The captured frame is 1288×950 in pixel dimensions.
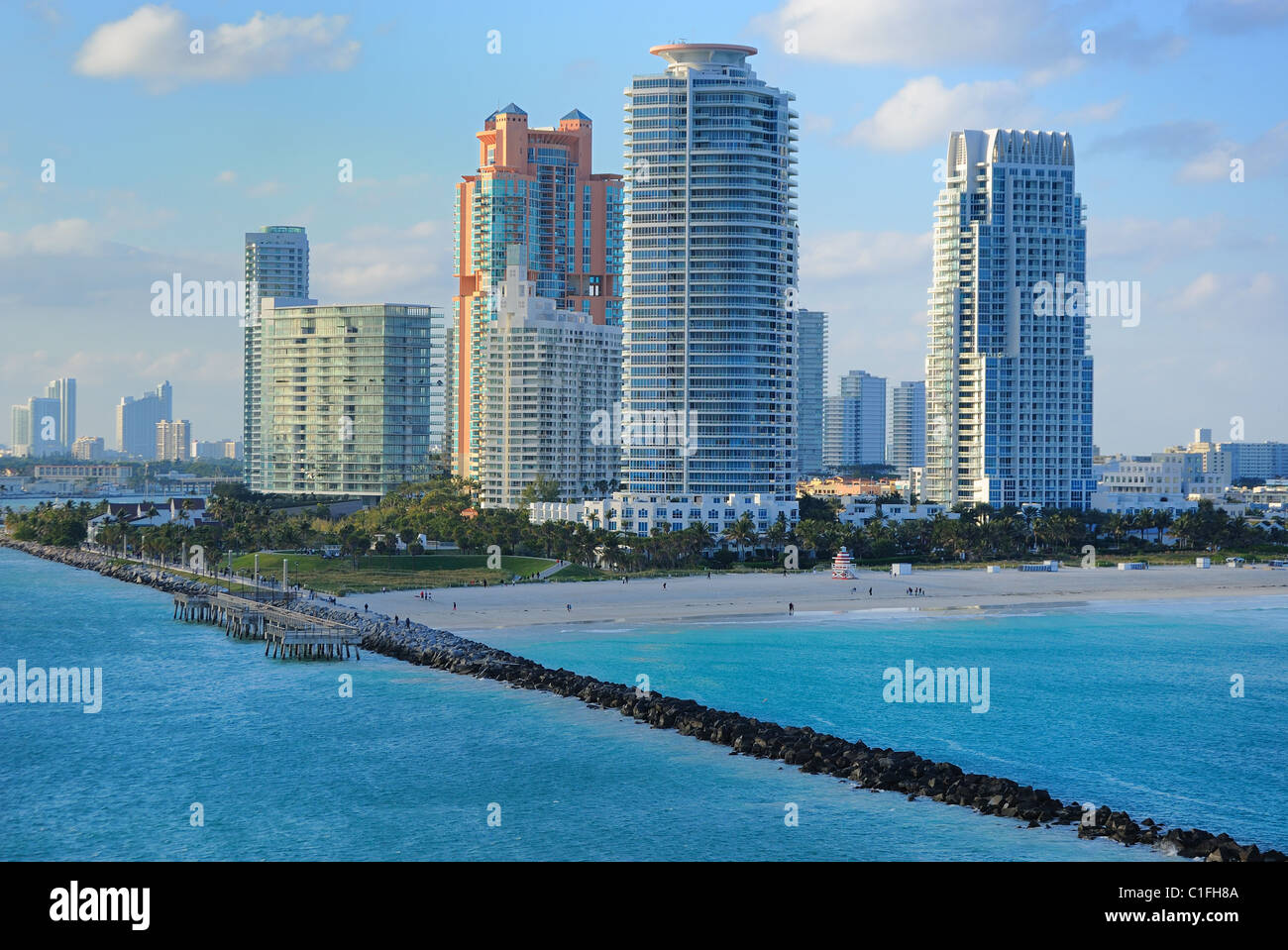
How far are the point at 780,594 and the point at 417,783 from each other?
7902cm

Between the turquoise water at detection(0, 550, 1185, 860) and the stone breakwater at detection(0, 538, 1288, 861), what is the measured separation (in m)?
1.09

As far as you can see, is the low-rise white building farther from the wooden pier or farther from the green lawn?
the wooden pier

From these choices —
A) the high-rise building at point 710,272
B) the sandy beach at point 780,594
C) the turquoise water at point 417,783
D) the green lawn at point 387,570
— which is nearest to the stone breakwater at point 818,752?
the turquoise water at point 417,783

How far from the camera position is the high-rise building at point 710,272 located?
577ft

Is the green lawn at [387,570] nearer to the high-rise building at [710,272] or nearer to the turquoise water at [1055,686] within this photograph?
the high-rise building at [710,272]

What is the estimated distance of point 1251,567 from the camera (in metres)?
171

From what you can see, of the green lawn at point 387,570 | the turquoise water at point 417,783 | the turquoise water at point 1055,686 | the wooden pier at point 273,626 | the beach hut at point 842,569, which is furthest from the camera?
the beach hut at point 842,569

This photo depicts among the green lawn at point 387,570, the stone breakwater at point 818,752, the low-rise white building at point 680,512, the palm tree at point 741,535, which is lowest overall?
the stone breakwater at point 818,752

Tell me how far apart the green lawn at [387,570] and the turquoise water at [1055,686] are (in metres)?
38.9

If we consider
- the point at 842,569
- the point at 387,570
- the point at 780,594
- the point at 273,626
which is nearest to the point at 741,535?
the point at 842,569

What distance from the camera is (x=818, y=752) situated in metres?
61.4

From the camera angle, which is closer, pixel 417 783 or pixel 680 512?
pixel 417 783

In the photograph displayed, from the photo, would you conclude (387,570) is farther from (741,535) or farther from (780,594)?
(780,594)
